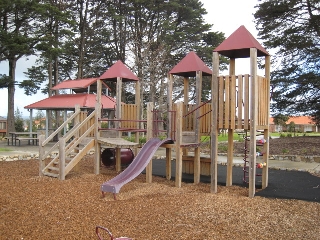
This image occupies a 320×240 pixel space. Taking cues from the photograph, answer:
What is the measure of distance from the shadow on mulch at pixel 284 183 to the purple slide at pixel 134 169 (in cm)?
142

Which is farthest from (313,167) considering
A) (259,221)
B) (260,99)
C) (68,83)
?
(68,83)

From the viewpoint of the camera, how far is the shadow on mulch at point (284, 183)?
7.15 m

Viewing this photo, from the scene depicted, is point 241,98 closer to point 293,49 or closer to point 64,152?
point 64,152

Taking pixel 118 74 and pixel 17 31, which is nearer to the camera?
pixel 118 74

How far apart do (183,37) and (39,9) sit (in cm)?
1232

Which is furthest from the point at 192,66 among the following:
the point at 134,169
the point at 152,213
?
the point at 152,213

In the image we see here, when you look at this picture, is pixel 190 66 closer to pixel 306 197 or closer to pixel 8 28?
pixel 306 197

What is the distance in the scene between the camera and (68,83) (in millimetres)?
21828

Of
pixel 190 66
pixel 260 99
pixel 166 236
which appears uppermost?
pixel 190 66

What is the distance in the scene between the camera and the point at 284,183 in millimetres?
8633

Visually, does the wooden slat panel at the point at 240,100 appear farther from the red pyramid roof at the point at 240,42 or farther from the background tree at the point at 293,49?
the background tree at the point at 293,49

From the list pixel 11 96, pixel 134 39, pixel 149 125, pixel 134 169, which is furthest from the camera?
pixel 134 39

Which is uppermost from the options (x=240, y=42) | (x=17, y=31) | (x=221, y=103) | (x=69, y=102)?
(x=17, y=31)

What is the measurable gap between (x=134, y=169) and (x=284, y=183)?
3.90m
